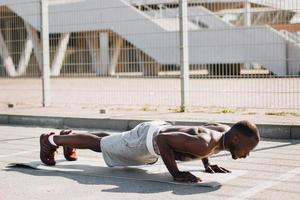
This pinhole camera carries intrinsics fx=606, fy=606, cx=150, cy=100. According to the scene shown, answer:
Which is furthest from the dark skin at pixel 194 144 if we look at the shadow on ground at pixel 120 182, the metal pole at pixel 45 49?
the metal pole at pixel 45 49

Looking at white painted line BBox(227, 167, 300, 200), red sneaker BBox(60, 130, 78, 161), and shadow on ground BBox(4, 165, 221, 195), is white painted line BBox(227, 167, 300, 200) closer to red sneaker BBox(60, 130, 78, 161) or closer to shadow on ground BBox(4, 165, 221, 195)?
shadow on ground BBox(4, 165, 221, 195)

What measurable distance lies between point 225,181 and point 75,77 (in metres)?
8.02

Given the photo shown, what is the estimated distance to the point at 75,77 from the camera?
44.7 ft

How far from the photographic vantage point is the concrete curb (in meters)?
9.25

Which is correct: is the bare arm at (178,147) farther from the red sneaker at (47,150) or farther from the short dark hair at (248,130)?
the red sneaker at (47,150)

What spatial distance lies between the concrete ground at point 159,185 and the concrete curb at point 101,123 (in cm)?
140

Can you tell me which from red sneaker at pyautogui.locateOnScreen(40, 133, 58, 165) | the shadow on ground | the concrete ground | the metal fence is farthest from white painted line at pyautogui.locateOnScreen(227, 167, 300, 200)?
the metal fence

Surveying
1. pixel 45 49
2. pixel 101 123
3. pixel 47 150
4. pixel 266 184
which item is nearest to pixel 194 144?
pixel 266 184

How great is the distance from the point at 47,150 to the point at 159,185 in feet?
5.67

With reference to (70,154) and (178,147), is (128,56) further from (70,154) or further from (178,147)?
(178,147)

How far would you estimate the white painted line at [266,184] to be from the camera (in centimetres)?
555

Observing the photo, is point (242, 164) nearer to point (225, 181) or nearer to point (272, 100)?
point (225, 181)

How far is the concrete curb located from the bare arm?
12.0 ft

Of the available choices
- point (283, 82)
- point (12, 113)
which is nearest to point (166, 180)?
point (283, 82)
